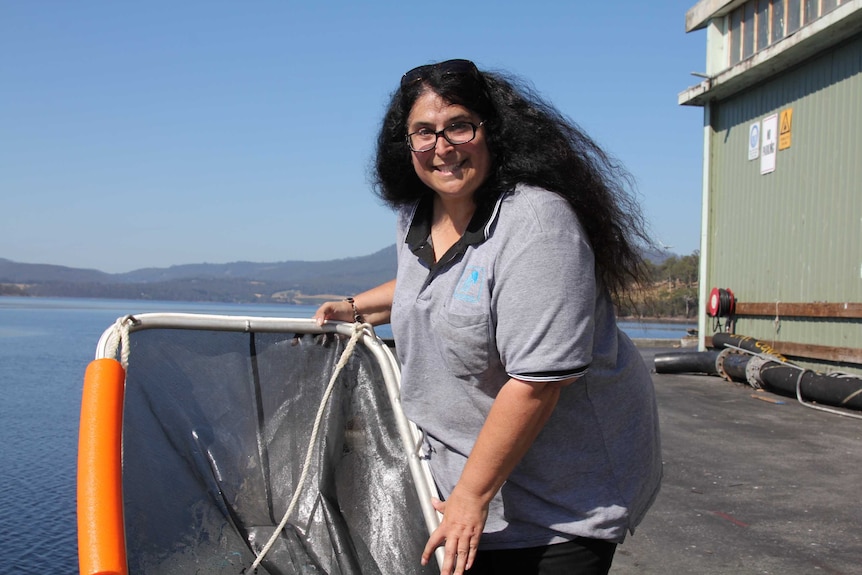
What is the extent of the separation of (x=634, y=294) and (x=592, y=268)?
428mm

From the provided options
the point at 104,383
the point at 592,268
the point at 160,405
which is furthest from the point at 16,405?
the point at 592,268

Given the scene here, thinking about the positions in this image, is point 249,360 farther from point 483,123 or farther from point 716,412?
point 716,412

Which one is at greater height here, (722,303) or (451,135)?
(451,135)

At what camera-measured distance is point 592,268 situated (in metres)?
2.05

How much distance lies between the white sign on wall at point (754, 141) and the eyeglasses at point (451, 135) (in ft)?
40.1

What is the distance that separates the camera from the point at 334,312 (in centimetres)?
323

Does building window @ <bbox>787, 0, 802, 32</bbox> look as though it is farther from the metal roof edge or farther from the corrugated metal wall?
the corrugated metal wall

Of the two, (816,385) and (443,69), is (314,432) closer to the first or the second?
(443,69)

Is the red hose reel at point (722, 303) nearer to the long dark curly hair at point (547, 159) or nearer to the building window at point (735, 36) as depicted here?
the building window at point (735, 36)

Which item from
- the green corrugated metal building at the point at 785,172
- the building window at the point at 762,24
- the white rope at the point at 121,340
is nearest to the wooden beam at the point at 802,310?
the green corrugated metal building at the point at 785,172

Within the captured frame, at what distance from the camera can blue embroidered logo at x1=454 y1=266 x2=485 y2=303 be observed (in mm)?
2080

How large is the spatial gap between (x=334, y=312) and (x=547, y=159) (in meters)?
1.29

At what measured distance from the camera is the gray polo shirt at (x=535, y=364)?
198 cm

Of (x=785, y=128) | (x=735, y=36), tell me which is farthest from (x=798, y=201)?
(x=735, y=36)
